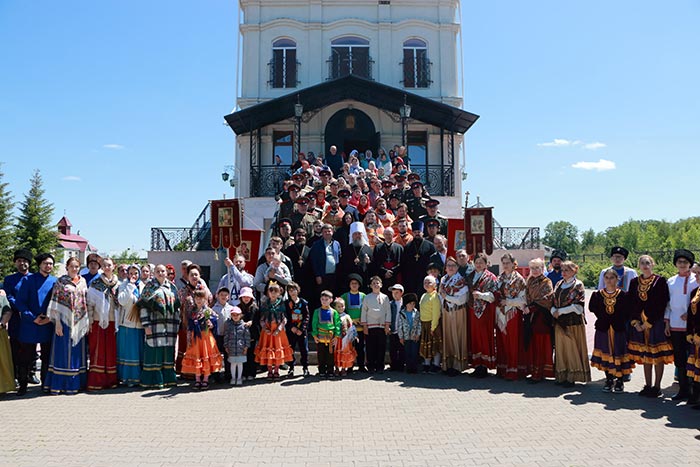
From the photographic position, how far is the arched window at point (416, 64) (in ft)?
79.4

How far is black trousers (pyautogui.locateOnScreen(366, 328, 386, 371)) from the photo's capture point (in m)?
8.84

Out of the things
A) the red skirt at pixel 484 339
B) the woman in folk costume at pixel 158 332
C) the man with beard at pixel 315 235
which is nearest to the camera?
the woman in folk costume at pixel 158 332

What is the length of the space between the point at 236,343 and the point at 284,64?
18.9m

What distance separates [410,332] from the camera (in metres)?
8.73

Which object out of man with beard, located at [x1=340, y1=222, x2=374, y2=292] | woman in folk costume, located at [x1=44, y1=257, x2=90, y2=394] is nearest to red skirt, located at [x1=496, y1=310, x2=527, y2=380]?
man with beard, located at [x1=340, y1=222, x2=374, y2=292]

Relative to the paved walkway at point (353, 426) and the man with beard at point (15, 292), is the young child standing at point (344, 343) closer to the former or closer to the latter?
the paved walkway at point (353, 426)

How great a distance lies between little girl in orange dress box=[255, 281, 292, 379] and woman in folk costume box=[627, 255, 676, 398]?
16.9 ft

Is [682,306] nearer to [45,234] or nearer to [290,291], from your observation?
[290,291]

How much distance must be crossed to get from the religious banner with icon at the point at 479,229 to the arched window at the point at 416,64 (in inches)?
577

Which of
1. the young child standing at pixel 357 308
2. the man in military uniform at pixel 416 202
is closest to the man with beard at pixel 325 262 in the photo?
the young child standing at pixel 357 308

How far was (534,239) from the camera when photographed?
1844cm

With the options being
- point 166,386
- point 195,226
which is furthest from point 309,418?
point 195,226

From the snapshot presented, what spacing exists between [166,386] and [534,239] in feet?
46.4

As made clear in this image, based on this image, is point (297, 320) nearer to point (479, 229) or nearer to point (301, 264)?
point (301, 264)
